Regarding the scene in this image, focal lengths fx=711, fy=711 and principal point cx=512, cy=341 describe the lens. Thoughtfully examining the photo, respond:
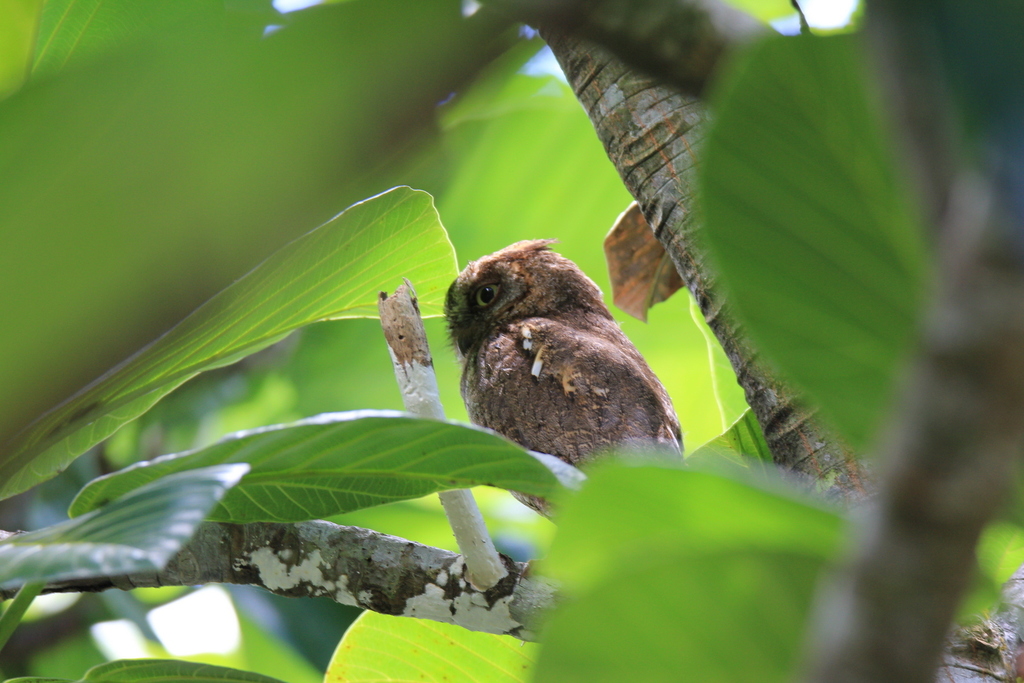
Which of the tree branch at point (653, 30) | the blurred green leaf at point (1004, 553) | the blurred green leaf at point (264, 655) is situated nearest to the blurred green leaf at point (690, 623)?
the tree branch at point (653, 30)

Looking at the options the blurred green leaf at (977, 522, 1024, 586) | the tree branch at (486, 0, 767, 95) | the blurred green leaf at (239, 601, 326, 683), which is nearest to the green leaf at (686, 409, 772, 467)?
the blurred green leaf at (977, 522, 1024, 586)

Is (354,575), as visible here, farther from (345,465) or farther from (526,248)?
(526,248)

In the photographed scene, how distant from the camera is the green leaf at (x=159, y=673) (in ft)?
1.78

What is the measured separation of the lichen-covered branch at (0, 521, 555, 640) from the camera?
588mm

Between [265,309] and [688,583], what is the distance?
1.98 feet

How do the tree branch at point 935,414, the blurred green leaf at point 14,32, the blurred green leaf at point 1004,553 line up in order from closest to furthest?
the tree branch at point 935,414 → the blurred green leaf at point 14,32 → the blurred green leaf at point 1004,553

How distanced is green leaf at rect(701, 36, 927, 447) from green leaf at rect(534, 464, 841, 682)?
57 mm

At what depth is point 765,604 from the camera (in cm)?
20

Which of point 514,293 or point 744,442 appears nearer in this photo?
point 744,442

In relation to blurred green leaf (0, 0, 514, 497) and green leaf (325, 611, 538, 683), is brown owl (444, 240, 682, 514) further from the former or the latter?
blurred green leaf (0, 0, 514, 497)

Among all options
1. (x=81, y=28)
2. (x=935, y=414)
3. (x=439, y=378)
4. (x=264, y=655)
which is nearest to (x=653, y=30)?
(x=935, y=414)

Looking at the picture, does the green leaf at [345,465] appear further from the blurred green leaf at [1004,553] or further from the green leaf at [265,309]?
the blurred green leaf at [1004,553]

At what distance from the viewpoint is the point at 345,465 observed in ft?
1.46

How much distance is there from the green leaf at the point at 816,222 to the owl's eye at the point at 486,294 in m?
0.72
